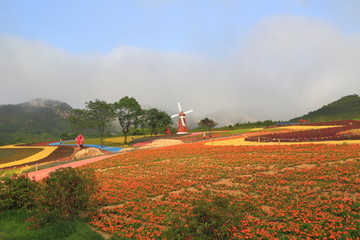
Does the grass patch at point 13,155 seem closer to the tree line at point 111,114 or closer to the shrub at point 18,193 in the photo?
the tree line at point 111,114

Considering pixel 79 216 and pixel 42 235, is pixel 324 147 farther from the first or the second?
pixel 42 235

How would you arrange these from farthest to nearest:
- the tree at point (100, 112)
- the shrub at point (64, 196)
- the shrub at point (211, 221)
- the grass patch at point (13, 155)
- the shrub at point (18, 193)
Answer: the tree at point (100, 112) < the grass patch at point (13, 155) < the shrub at point (18, 193) < the shrub at point (64, 196) < the shrub at point (211, 221)

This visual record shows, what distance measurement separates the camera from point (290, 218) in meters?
8.38

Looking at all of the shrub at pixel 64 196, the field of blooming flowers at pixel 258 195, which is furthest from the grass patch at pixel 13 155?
the shrub at pixel 64 196

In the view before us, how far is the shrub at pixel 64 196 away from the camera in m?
8.48

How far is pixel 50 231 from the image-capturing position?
26.3 ft

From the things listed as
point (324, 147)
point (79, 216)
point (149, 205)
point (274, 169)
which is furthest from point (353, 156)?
point (79, 216)

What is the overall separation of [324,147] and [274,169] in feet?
29.7

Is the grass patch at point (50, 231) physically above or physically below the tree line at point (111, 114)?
below

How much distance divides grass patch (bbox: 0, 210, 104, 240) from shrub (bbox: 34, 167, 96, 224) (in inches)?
14.8

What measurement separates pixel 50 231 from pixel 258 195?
9.34m

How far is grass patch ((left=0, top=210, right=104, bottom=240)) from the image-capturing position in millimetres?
7676

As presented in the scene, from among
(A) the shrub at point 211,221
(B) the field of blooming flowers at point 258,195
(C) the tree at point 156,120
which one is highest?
(C) the tree at point 156,120

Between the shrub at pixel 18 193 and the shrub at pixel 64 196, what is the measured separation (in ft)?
7.74
